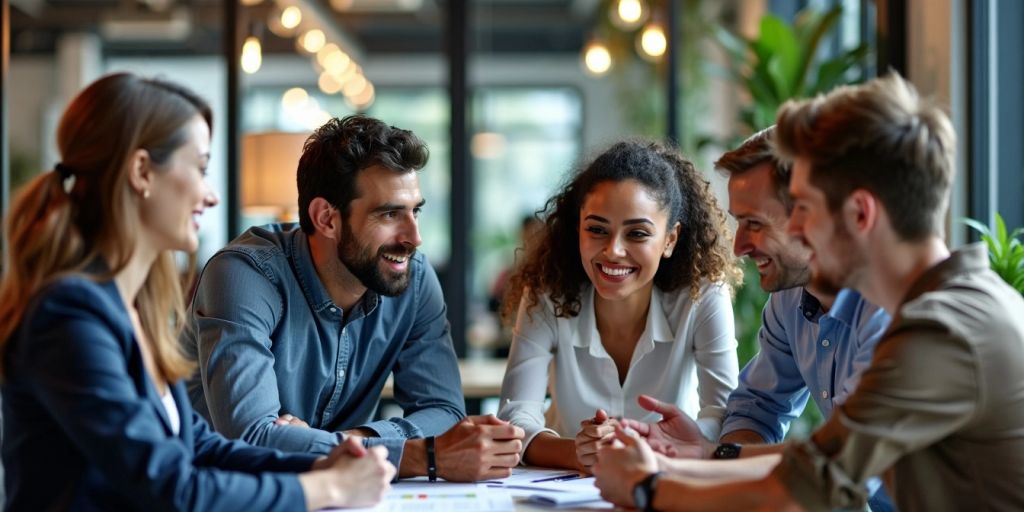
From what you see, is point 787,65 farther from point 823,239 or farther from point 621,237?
point 823,239

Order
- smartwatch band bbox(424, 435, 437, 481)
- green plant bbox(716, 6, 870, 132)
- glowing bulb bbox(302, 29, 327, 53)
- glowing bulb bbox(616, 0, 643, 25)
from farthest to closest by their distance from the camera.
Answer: glowing bulb bbox(302, 29, 327, 53)
glowing bulb bbox(616, 0, 643, 25)
green plant bbox(716, 6, 870, 132)
smartwatch band bbox(424, 435, 437, 481)

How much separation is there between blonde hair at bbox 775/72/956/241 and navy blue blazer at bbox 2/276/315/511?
97 centimetres

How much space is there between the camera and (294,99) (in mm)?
11977

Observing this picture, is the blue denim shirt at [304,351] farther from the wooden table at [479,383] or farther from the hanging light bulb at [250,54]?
the hanging light bulb at [250,54]

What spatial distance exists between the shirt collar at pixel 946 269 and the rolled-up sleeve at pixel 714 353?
1024mm

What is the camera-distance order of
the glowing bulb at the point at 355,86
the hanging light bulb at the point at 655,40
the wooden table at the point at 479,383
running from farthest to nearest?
the glowing bulb at the point at 355,86 → the hanging light bulb at the point at 655,40 → the wooden table at the point at 479,383

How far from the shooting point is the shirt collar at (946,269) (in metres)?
1.62

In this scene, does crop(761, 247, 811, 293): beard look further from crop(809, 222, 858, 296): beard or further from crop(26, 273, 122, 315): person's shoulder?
crop(26, 273, 122, 315): person's shoulder

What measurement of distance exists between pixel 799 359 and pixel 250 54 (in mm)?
4537

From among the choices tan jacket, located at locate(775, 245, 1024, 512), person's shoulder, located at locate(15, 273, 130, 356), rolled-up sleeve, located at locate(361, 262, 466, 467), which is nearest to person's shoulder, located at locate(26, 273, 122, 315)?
person's shoulder, located at locate(15, 273, 130, 356)

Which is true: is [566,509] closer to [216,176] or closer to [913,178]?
[913,178]

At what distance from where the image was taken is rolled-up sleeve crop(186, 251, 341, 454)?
2250 mm

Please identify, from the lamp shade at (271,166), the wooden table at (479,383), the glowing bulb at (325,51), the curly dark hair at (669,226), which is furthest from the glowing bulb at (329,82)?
the curly dark hair at (669,226)

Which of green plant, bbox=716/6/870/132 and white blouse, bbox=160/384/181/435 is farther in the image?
green plant, bbox=716/6/870/132
